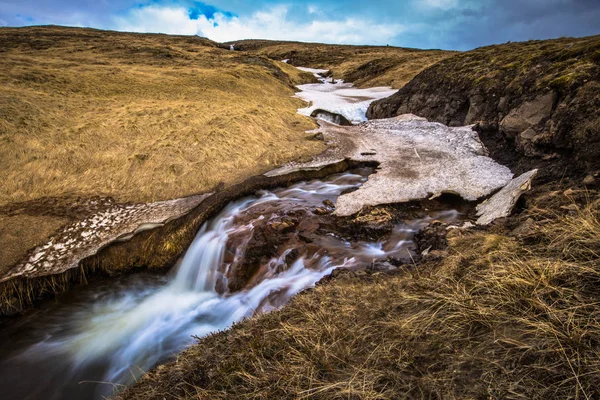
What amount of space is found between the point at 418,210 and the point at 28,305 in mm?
9793

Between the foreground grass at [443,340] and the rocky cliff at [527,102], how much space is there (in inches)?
188

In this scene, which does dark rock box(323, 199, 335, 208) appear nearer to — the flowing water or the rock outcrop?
the rock outcrop

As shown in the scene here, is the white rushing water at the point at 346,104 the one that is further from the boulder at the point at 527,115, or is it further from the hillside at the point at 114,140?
the boulder at the point at 527,115

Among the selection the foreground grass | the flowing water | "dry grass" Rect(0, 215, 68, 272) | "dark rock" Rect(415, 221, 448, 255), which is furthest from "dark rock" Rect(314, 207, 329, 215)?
"dry grass" Rect(0, 215, 68, 272)

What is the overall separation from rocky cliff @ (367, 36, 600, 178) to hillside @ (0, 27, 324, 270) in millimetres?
7143

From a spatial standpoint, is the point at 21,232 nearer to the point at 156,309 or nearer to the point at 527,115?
the point at 156,309

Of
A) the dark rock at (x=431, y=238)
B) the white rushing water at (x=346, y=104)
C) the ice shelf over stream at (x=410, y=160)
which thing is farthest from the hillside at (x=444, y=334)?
the white rushing water at (x=346, y=104)

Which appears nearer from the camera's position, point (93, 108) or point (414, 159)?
point (414, 159)

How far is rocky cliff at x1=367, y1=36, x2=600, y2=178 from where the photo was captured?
773 cm

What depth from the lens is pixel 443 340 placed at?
277cm

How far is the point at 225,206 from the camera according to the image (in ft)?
30.5

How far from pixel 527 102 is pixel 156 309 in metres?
13.6

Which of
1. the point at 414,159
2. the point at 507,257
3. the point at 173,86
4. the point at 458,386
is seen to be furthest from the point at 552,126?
the point at 173,86

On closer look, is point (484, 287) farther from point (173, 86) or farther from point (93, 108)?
point (173, 86)
